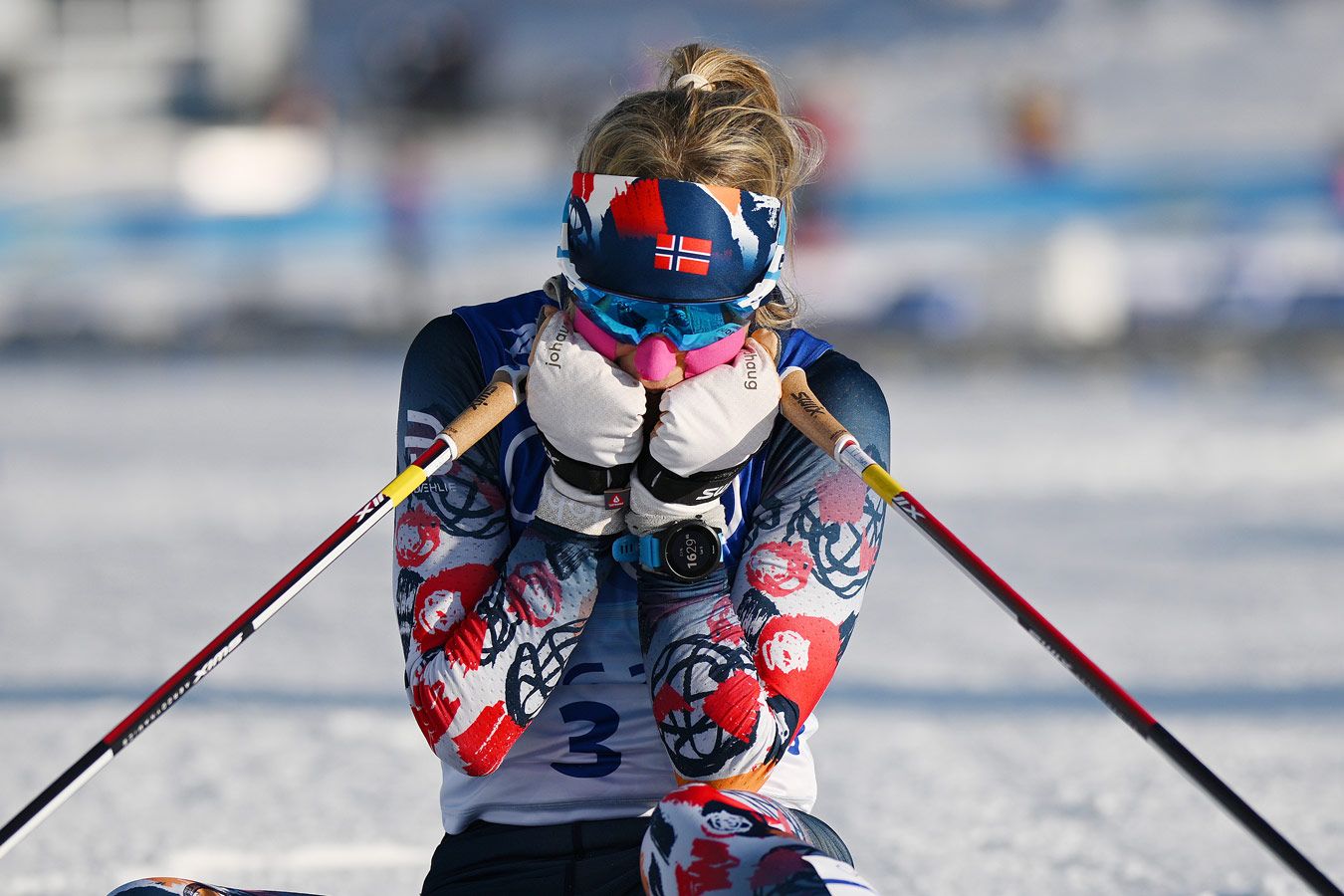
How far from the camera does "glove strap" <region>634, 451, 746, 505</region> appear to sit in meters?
1.72

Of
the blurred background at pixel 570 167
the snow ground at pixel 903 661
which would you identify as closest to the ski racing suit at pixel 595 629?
the blurred background at pixel 570 167

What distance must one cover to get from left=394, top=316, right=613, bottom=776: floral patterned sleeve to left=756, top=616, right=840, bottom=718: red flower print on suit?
215 millimetres

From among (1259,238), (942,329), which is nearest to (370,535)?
(942,329)

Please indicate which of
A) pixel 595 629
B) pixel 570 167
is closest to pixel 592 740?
pixel 595 629

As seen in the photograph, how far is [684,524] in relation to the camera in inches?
68.8

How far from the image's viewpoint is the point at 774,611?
5.83 feet

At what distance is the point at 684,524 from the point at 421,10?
65.7ft

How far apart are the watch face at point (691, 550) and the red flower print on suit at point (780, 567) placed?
8cm

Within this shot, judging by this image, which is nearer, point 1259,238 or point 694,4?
point 1259,238

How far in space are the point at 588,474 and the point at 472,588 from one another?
0.21 metres

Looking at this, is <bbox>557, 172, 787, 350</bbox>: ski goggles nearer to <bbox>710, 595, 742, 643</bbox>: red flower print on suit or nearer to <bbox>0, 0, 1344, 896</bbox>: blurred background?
<bbox>710, 595, 742, 643</bbox>: red flower print on suit

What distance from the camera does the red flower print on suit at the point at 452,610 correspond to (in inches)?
68.4

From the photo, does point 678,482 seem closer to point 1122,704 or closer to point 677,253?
point 677,253

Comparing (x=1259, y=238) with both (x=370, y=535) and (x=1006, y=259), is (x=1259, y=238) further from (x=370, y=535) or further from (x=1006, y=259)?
(x=370, y=535)
